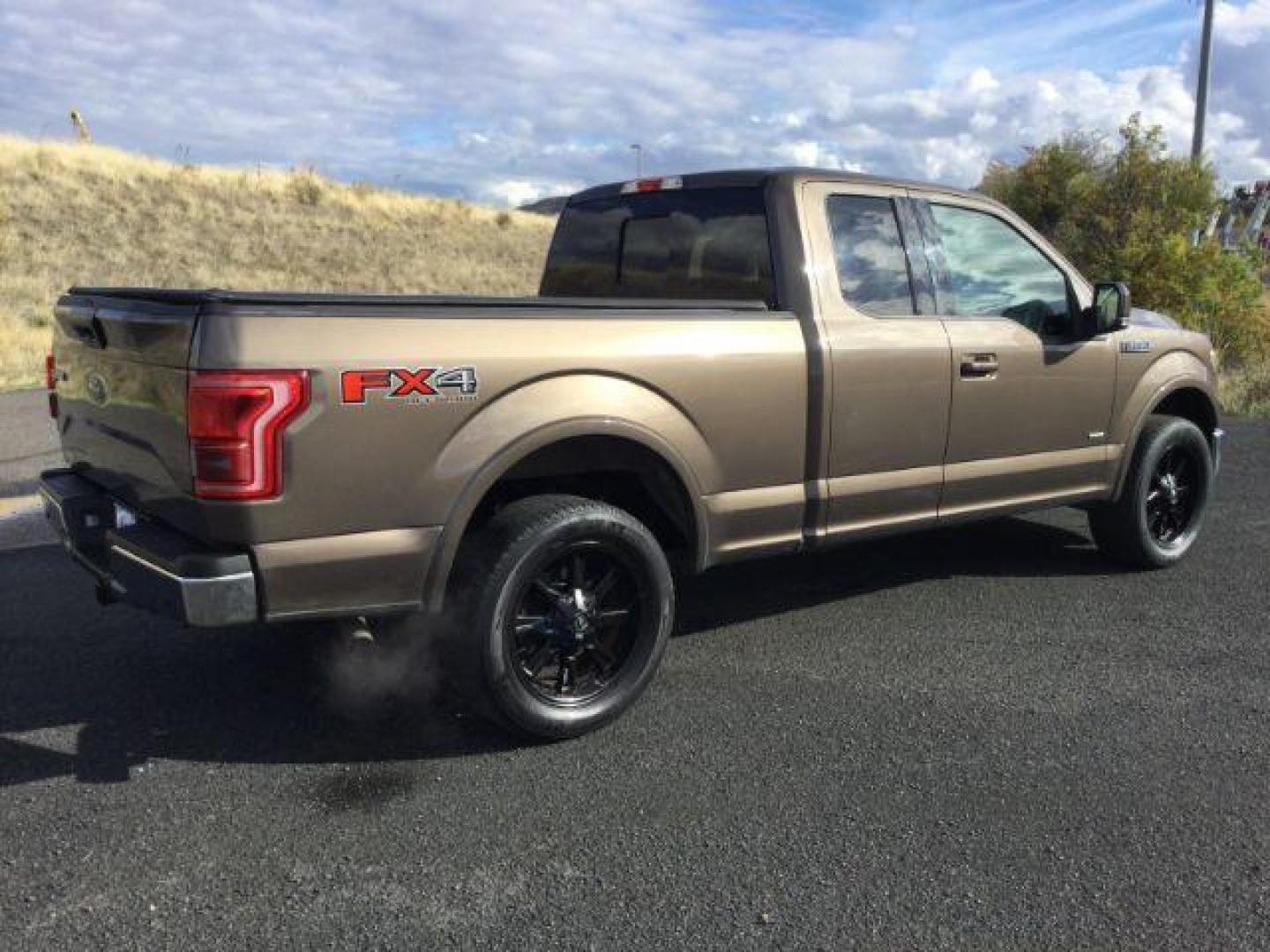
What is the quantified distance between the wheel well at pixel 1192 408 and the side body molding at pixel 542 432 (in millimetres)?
3339

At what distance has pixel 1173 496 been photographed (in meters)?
5.79

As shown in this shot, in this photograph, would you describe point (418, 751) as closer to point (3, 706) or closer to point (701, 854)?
point (701, 854)

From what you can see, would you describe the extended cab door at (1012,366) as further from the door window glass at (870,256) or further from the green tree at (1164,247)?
the green tree at (1164,247)

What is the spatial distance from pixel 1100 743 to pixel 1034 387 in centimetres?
183

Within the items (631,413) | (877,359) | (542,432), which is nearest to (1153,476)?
(877,359)

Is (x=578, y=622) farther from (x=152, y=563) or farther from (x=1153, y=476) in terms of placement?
(x=1153, y=476)

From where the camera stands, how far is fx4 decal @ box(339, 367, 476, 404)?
120 inches

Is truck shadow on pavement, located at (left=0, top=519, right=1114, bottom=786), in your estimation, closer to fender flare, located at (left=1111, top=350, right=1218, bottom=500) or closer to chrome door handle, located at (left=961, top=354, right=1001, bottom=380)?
fender flare, located at (left=1111, top=350, right=1218, bottom=500)

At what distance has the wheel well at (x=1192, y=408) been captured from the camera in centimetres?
586

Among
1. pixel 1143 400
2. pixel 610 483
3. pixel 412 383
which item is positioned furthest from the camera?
pixel 1143 400

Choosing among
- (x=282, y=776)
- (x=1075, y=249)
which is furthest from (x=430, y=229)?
(x=282, y=776)

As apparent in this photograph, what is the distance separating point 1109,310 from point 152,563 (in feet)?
13.7

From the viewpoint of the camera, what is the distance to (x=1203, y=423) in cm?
598

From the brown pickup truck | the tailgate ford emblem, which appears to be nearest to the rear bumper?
the brown pickup truck
